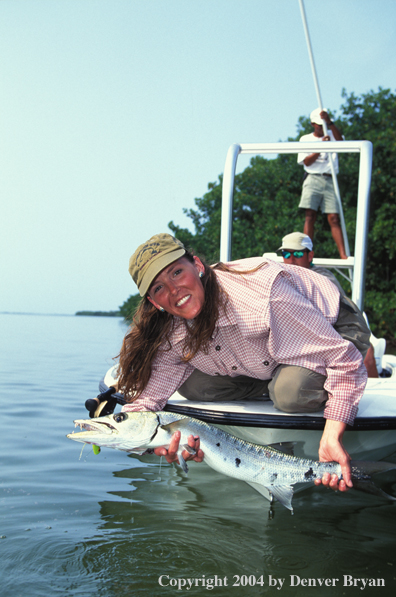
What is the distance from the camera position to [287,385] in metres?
3.36

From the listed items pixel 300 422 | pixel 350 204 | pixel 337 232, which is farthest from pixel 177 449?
pixel 350 204

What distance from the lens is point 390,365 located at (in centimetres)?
670

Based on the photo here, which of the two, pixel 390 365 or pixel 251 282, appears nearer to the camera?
pixel 251 282

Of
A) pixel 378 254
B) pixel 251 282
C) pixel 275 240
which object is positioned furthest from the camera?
pixel 275 240

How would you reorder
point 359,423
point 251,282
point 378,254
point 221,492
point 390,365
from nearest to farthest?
point 251,282 → point 359,423 → point 221,492 → point 390,365 → point 378,254

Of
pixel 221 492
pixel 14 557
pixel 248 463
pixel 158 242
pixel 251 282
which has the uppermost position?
pixel 158 242

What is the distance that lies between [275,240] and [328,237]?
2.39m

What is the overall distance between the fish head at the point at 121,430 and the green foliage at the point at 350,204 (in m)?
17.5

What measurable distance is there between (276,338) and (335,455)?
733 mm

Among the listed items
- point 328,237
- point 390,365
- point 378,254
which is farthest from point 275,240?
point 390,365

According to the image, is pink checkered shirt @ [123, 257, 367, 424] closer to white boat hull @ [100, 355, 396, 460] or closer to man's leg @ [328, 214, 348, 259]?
white boat hull @ [100, 355, 396, 460]

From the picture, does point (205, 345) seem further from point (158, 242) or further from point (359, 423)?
point (359, 423)

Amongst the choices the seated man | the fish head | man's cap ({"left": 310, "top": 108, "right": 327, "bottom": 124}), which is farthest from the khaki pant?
man's cap ({"left": 310, "top": 108, "right": 327, "bottom": 124})

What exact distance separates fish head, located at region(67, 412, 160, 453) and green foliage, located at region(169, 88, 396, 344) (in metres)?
17.5
